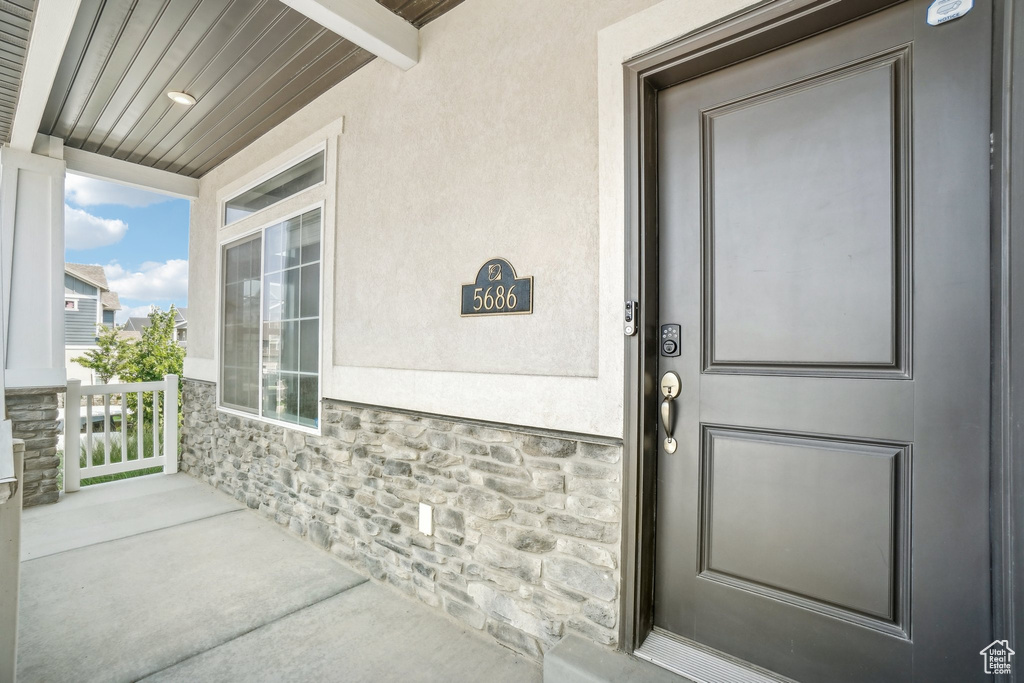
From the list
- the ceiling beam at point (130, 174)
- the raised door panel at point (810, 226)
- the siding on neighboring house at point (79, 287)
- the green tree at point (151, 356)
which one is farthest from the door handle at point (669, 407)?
the siding on neighboring house at point (79, 287)

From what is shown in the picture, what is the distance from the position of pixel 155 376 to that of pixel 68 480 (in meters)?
5.34

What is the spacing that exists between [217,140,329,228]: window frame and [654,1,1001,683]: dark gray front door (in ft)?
7.86

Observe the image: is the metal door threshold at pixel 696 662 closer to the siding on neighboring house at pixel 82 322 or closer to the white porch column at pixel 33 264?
the white porch column at pixel 33 264

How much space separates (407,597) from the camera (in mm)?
2479

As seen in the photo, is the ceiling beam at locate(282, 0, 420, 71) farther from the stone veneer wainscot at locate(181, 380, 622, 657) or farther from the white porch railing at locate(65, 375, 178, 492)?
the white porch railing at locate(65, 375, 178, 492)

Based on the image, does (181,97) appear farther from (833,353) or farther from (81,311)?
(81,311)

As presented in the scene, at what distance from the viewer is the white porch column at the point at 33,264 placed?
12.4 ft

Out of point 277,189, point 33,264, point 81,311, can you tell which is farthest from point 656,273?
point 81,311

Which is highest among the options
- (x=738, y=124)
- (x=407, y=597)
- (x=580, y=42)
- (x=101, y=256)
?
(x=101, y=256)

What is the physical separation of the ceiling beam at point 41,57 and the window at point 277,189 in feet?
4.22

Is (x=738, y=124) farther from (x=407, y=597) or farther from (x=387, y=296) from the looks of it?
(x=407, y=597)

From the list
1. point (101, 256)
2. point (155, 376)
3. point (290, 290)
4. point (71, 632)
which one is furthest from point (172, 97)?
point (101, 256)

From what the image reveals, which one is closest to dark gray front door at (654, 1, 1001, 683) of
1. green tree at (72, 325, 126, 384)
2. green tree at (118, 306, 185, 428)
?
green tree at (118, 306, 185, 428)

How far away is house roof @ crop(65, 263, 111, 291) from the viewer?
1467 centimetres
